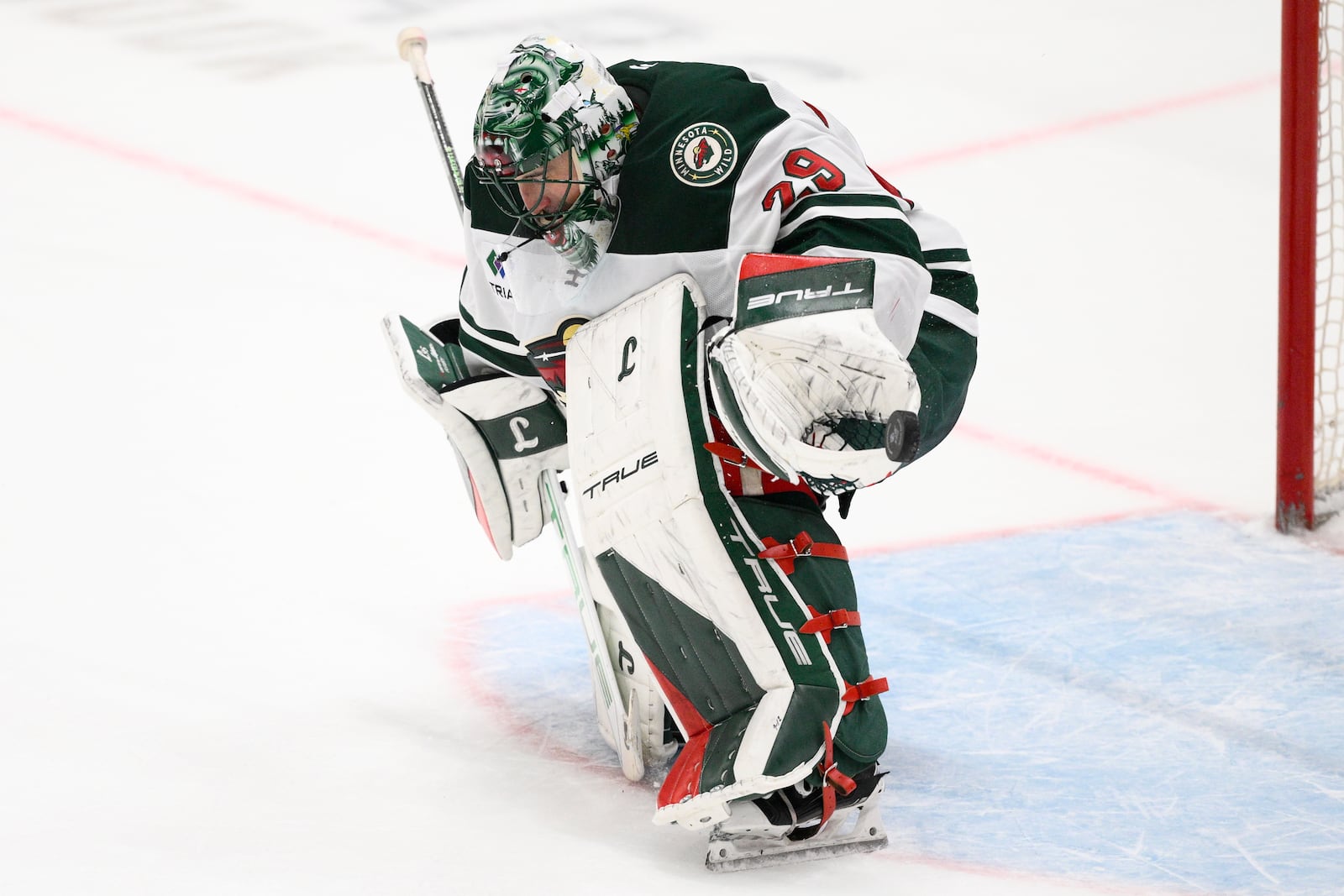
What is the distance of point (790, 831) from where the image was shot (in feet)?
7.44

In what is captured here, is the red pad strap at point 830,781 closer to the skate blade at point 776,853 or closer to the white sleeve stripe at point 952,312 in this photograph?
the skate blade at point 776,853

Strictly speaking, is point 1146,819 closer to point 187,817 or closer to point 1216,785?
point 1216,785

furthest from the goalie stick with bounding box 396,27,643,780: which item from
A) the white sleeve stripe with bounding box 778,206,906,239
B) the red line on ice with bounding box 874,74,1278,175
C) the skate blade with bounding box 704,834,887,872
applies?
the red line on ice with bounding box 874,74,1278,175

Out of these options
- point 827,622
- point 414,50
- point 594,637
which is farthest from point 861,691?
point 414,50

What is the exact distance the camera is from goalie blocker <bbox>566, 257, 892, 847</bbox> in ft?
7.20

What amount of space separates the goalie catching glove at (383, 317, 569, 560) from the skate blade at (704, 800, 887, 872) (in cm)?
77

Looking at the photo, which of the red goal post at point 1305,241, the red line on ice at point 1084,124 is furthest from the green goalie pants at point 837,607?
the red line on ice at point 1084,124

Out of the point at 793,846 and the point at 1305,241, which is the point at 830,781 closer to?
the point at 793,846

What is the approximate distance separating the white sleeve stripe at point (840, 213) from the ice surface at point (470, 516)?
90 cm

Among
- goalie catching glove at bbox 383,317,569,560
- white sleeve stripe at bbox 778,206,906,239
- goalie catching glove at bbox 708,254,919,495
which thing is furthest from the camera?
goalie catching glove at bbox 383,317,569,560

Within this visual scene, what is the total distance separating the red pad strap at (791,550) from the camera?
2238mm

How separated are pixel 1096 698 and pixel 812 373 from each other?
1.20m

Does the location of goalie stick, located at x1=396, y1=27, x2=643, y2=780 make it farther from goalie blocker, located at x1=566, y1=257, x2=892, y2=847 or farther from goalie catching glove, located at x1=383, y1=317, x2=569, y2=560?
goalie blocker, located at x1=566, y1=257, x2=892, y2=847

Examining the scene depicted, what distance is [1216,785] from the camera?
8.23ft
